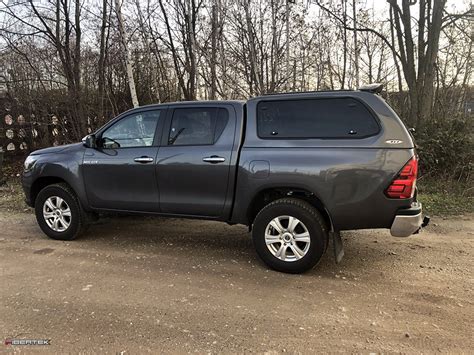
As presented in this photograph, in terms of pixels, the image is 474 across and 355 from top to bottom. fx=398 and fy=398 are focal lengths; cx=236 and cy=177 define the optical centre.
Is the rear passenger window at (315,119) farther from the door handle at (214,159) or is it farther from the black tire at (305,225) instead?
the black tire at (305,225)

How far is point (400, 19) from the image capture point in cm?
1114

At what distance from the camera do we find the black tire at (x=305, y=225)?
409 centimetres

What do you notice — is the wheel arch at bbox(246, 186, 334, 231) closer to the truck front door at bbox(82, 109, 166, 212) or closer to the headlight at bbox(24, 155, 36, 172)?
the truck front door at bbox(82, 109, 166, 212)

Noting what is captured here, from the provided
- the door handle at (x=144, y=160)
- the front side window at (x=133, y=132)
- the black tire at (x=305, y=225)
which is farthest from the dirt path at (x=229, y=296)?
the front side window at (x=133, y=132)

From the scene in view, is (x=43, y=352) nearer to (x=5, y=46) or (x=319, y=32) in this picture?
(x=5, y=46)

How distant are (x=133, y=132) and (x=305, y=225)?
8.45 feet

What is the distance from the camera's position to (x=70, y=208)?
541cm

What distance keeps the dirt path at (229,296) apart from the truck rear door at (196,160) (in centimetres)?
66

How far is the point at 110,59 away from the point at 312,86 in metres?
7.38

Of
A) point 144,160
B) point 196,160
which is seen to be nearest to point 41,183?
point 144,160

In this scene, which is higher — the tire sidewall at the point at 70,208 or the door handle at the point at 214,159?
the door handle at the point at 214,159

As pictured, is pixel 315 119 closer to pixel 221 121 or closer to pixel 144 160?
pixel 221 121

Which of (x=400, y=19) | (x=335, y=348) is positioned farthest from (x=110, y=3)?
(x=335, y=348)

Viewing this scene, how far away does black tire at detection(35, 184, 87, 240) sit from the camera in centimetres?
541
